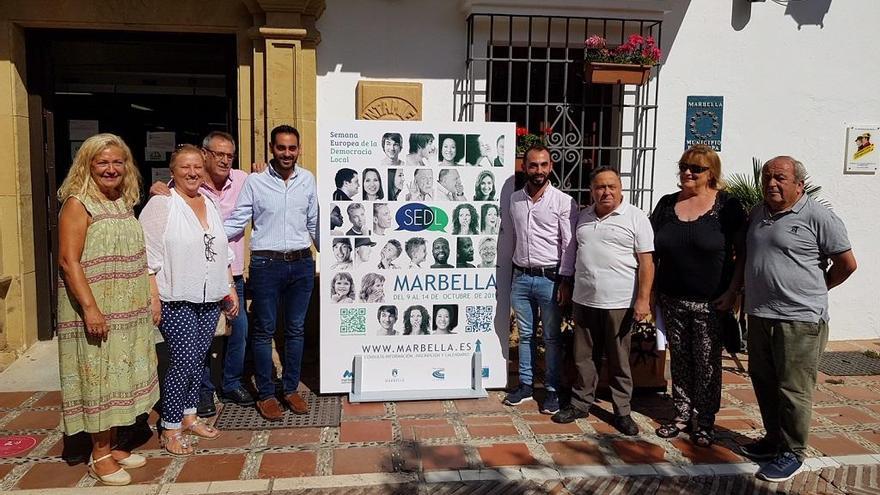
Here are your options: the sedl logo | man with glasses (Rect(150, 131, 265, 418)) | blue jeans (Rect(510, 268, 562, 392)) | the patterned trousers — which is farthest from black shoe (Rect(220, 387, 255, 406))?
the patterned trousers

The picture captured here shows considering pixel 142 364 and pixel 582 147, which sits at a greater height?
pixel 582 147

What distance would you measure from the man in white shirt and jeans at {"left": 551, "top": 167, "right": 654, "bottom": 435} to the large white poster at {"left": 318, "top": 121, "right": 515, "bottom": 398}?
26.8 inches

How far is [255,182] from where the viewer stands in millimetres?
4238

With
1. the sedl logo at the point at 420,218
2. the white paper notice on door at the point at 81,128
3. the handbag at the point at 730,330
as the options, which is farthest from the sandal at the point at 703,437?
the white paper notice on door at the point at 81,128

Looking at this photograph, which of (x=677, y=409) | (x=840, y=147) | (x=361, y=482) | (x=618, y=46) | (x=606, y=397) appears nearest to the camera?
(x=361, y=482)

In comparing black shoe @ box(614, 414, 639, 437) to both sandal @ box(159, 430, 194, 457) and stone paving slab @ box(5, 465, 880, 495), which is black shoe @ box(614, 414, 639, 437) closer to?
stone paving slab @ box(5, 465, 880, 495)

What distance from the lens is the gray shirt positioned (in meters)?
3.47

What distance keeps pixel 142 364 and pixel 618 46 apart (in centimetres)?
456

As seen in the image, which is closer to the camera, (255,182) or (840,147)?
(255,182)

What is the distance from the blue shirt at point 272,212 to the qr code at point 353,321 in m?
0.57

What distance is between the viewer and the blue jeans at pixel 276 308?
424 cm

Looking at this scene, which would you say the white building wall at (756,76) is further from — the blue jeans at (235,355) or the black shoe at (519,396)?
the black shoe at (519,396)

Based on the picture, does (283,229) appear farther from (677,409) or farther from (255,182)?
(677,409)

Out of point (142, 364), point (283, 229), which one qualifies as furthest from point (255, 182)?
point (142, 364)
